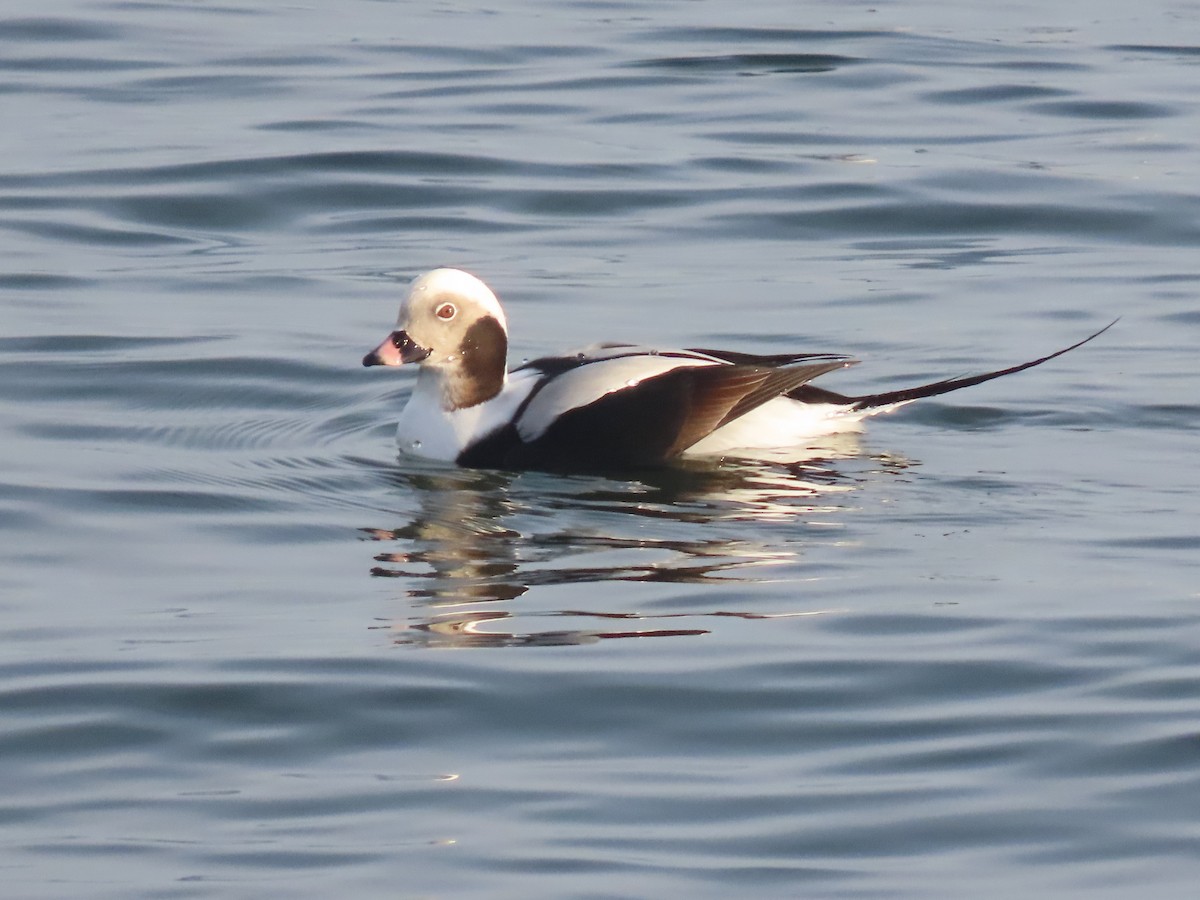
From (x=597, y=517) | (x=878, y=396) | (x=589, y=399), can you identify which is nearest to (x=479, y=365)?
(x=589, y=399)

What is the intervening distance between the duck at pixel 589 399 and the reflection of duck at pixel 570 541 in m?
0.10

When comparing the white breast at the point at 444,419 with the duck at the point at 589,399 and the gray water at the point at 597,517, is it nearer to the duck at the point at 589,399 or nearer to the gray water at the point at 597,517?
the duck at the point at 589,399

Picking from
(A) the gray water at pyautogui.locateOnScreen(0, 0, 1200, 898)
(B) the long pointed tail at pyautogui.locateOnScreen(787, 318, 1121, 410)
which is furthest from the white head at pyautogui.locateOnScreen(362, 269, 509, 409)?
(B) the long pointed tail at pyautogui.locateOnScreen(787, 318, 1121, 410)

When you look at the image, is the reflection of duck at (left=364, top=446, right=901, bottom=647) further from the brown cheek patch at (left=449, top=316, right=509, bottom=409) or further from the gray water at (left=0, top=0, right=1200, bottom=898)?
the brown cheek patch at (left=449, top=316, right=509, bottom=409)

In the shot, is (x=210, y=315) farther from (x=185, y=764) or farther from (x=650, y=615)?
(x=185, y=764)

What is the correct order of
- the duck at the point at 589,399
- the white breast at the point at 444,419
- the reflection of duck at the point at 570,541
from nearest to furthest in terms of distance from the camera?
the reflection of duck at the point at 570,541 → the duck at the point at 589,399 → the white breast at the point at 444,419

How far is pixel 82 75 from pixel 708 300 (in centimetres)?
703

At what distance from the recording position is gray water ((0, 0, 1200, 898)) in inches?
171

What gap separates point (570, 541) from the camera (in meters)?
6.73

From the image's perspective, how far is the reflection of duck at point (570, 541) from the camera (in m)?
5.82

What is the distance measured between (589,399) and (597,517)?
2.10 feet

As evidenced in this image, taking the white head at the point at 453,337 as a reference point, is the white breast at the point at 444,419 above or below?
below

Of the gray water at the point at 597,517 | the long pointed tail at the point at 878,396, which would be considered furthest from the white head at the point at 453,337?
the long pointed tail at the point at 878,396

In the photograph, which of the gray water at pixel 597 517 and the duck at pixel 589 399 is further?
the duck at pixel 589 399
